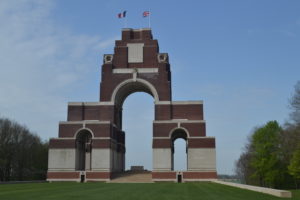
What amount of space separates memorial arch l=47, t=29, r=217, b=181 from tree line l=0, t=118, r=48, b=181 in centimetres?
1142

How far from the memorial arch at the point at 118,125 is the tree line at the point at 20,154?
37.5ft

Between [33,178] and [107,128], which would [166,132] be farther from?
[33,178]

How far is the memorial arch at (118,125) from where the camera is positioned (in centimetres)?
4669

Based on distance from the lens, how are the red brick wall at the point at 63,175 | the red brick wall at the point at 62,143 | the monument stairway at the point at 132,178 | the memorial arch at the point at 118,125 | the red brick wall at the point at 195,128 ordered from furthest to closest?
1. the red brick wall at the point at 62,143
2. the red brick wall at the point at 195,128
3. the red brick wall at the point at 63,175
4. the memorial arch at the point at 118,125
5. the monument stairway at the point at 132,178

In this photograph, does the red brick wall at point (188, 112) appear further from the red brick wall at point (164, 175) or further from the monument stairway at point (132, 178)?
the monument stairway at point (132, 178)

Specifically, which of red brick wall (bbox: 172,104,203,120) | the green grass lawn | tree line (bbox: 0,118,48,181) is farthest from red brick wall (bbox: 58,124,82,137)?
the green grass lawn

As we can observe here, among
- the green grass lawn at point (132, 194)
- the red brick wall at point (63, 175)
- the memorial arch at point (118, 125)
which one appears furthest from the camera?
the red brick wall at point (63, 175)

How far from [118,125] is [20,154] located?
678 inches

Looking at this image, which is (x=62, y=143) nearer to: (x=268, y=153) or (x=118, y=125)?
(x=118, y=125)

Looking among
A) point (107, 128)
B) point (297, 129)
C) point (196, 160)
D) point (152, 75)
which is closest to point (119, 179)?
point (107, 128)

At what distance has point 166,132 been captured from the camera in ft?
157

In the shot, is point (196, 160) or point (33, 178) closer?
point (196, 160)

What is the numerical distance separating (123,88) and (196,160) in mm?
14241

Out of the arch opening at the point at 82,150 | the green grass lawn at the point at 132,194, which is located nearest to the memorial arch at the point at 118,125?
the arch opening at the point at 82,150
